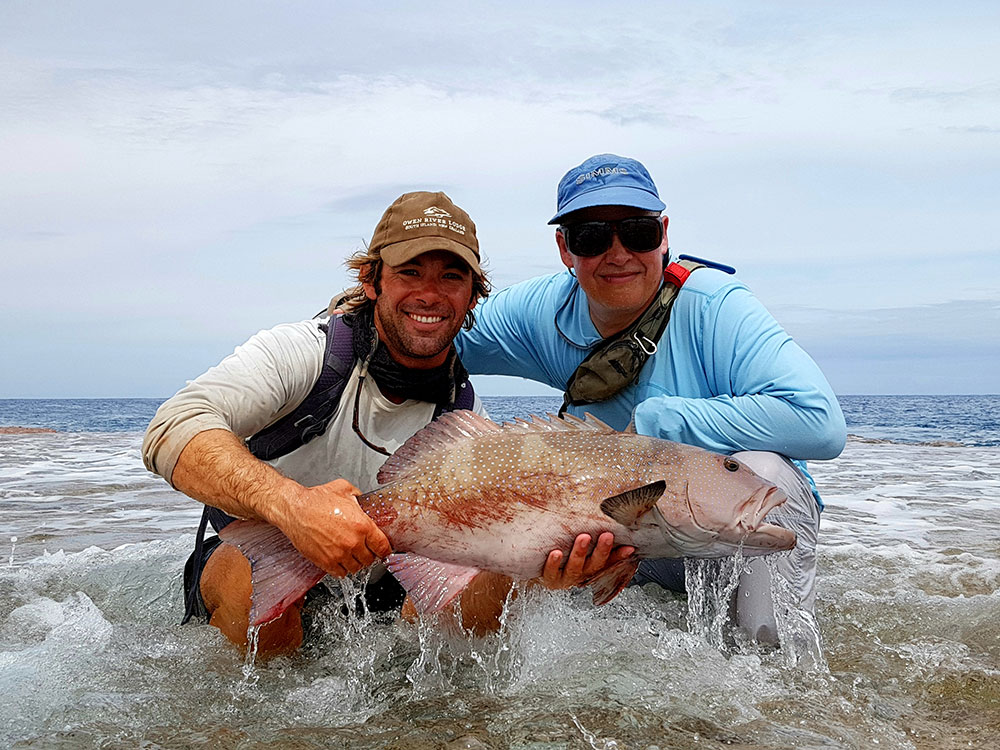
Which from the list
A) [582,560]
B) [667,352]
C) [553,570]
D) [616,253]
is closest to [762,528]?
[582,560]

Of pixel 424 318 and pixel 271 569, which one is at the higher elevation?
pixel 424 318

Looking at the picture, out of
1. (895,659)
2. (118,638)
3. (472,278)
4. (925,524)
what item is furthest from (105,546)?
(925,524)

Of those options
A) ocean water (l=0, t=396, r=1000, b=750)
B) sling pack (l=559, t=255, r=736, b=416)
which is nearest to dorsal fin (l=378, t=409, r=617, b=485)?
ocean water (l=0, t=396, r=1000, b=750)

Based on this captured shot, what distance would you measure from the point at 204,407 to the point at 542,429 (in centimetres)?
149

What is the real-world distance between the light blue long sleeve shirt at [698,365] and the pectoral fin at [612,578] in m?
0.82

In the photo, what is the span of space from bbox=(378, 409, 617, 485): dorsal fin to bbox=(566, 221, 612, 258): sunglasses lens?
1204 millimetres

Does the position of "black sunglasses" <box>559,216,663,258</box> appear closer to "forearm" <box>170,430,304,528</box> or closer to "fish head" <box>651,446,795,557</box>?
"fish head" <box>651,446,795,557</box>

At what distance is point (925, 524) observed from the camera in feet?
27.8

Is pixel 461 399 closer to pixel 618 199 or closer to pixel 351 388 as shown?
pixel 351 388

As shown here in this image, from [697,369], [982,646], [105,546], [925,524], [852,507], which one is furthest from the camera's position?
[852,507]

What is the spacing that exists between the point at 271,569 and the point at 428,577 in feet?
2.10

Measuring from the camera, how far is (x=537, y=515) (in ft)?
11.5

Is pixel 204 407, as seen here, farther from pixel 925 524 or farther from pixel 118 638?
pixel 925 524

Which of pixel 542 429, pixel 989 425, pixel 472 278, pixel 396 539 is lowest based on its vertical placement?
pixel 989 425
